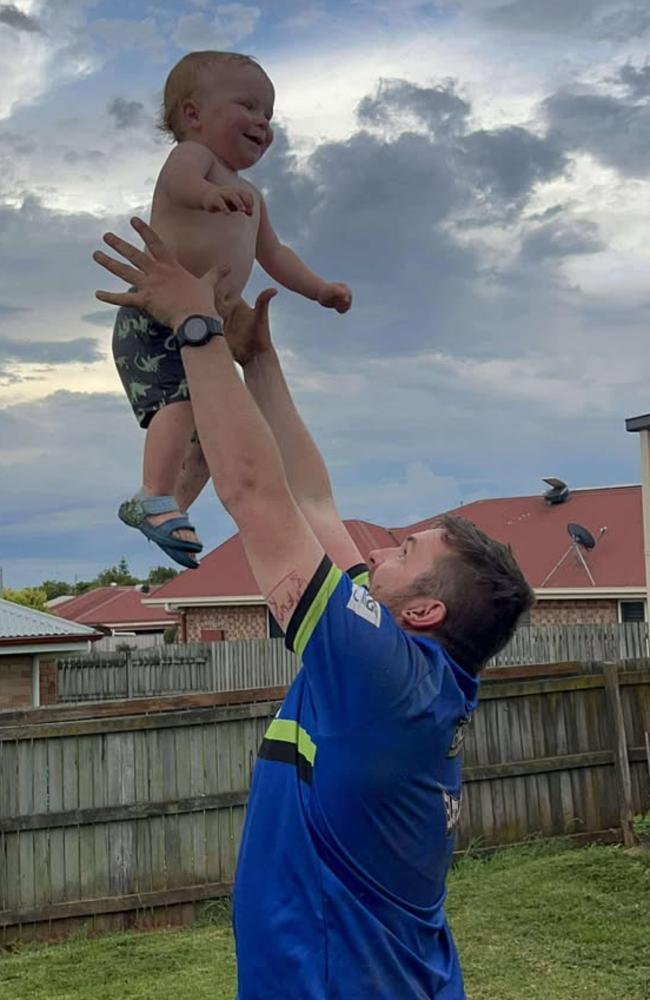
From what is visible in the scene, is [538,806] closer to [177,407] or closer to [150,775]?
[150,775]

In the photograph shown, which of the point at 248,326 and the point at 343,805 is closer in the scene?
the point at 343,805

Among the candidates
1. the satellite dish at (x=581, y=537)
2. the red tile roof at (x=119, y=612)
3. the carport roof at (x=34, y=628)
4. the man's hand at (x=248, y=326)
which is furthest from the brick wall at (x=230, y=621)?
the man's hand at (x=248, y=326)

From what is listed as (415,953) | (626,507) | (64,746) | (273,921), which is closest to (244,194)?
(273,921)

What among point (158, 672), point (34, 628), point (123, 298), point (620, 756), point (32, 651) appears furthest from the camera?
point (158, 672)

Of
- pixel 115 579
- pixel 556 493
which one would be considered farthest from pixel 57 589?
pixel 556 493

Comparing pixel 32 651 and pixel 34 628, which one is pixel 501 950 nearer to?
pixel 32 651

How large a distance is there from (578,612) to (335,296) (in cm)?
1758

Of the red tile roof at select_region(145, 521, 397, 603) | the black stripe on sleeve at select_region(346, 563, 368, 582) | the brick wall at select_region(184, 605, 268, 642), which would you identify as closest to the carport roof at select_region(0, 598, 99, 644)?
the red tile roof at select_region(145, 521, 397, 603)

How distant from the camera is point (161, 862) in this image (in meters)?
7.54

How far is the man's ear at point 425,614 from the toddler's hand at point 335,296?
69 centimetres

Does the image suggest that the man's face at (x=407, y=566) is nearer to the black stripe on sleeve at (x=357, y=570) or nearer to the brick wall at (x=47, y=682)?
the black stripe on sleeve at (x=357, y=570)

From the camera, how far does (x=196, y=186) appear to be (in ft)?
6.50

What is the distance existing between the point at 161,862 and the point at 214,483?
6.20 meters

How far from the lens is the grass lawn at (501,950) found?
6.03m
